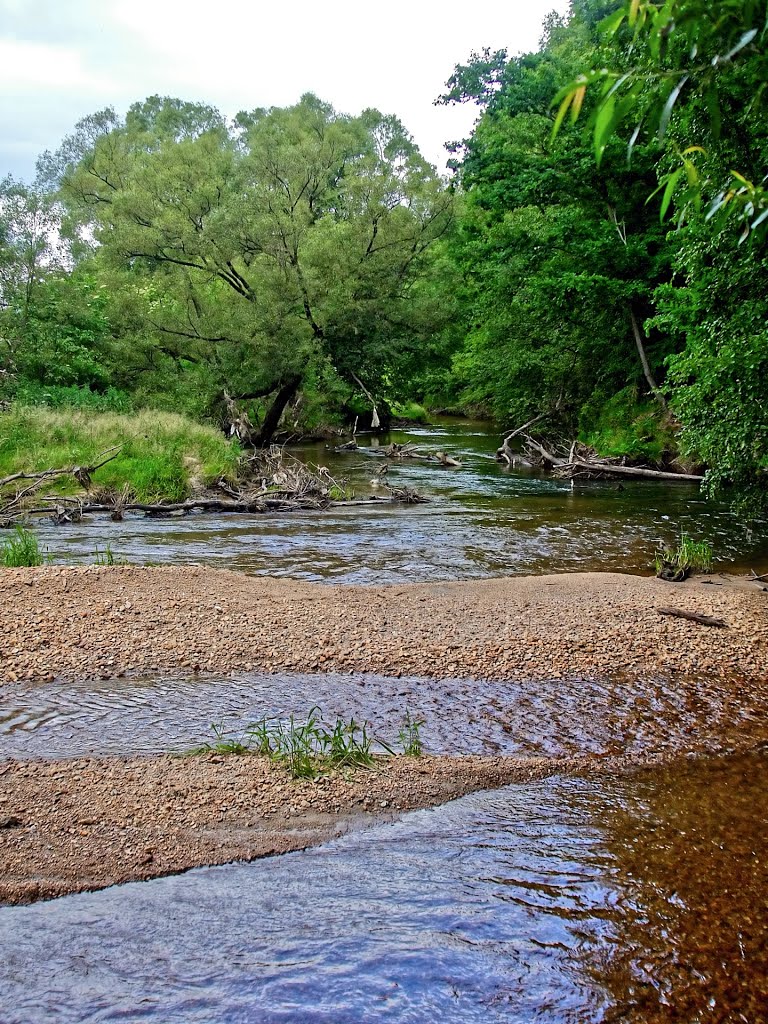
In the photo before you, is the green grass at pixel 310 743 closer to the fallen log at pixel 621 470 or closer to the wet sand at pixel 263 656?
the wet sand at pixel 263 656

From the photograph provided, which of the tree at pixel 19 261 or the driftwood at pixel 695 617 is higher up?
the tree at pixel 19 261

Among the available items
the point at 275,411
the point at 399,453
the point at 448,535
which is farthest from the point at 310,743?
the point at 275,411

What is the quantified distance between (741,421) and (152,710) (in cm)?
790

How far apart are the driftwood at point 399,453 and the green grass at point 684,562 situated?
12.8 metres

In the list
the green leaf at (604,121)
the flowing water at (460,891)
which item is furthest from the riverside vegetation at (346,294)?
the green leaf at (604,121)

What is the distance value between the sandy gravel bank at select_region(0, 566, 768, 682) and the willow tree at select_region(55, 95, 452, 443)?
1783 cm

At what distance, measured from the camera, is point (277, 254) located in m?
26.8

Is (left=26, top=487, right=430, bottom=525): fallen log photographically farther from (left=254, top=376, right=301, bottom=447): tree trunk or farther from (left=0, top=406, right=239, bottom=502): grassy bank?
(left=254, top=376, right=301, bottom=447): tree trunk

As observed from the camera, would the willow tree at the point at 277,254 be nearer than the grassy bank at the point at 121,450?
No

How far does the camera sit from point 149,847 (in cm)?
441

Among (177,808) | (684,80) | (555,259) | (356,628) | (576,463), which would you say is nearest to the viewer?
(684,80)

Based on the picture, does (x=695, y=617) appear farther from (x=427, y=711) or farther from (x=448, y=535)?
(x=448, y=535)

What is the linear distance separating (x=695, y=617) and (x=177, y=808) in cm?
594

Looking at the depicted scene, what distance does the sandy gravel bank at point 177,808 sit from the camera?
168 inches
